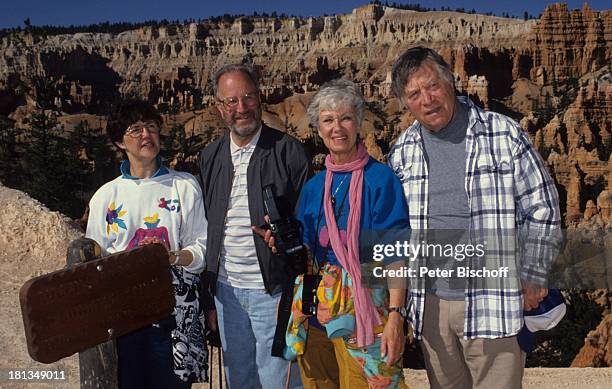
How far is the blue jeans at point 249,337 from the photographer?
312 centimetres

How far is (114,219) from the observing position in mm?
2893

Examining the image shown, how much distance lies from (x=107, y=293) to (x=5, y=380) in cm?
428

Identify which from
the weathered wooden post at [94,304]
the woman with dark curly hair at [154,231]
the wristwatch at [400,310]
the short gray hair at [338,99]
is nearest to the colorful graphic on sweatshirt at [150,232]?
the woman with dark curly hair at [154,231]

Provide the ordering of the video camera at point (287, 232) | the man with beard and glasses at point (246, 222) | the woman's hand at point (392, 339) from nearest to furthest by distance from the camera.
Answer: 1. the woman's hand at point (392, 339)
2. the video camera at point (287, 232)
3. the man with beard and glasses at point (246, 222)

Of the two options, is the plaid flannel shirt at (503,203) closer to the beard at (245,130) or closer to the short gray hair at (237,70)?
the beard at (245,130)

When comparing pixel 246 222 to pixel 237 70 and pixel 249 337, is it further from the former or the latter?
pixel 237 70

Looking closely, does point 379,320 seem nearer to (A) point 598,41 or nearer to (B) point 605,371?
(B) point 605,371

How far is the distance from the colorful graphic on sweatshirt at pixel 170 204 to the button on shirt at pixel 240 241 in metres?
0.30

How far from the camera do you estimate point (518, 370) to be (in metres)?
2.78

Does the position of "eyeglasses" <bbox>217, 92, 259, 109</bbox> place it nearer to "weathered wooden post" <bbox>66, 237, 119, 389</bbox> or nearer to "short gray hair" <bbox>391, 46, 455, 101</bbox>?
"short gray hair" <bbox>391, 46, 455, 101</bbox>

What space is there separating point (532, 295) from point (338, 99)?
1.21 metres

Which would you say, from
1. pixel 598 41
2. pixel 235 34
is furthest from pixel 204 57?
pixel 598 41

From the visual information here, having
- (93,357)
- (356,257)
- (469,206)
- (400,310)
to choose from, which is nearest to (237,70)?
(356,257)

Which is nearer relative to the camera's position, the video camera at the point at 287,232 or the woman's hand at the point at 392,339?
the woman's hand at the point at 392,339
